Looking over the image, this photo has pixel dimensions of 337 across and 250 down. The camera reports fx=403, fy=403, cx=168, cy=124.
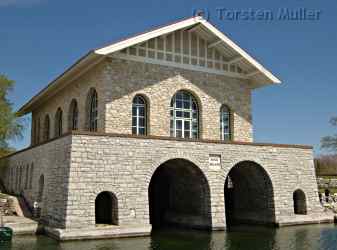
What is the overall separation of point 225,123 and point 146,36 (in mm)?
6941

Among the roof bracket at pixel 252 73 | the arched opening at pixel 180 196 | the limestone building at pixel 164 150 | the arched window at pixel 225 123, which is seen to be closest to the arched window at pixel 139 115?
the limestone building at pixel 164 150

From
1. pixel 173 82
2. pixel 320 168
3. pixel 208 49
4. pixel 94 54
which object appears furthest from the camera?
pixel 320 168

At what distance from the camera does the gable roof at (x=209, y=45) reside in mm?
18281

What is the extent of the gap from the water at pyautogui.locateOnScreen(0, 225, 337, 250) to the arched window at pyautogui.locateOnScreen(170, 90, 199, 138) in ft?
18.2

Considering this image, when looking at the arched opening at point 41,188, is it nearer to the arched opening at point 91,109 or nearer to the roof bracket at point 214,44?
the arched opening at point 91,109

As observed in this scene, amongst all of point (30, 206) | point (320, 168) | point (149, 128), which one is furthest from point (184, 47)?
point (320, 168)

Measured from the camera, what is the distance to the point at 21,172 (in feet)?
77.6

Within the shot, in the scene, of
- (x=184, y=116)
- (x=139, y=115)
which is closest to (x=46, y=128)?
(x=139, y=115)

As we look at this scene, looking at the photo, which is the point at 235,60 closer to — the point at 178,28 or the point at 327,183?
the point at 178,28

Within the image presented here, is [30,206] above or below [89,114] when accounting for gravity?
below

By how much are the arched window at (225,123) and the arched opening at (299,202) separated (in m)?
4.60

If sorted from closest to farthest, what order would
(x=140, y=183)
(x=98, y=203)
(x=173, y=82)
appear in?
(x=140, y=183) → (x=98, y=203) → (x=173, y=82)

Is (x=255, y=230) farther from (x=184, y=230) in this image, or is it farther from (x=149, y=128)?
(x=149, y=128)

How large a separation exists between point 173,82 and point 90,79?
423cm
